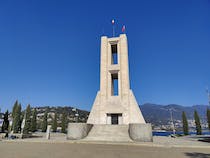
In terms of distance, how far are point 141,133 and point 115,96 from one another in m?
10.9

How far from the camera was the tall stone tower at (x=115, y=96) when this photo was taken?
25.2 meters

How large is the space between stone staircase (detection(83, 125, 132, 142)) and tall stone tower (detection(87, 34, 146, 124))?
4.79 meters

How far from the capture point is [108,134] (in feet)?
60.5

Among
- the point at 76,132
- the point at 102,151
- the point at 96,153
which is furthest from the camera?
the point at 76,132

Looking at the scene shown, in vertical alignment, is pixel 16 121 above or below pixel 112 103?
below

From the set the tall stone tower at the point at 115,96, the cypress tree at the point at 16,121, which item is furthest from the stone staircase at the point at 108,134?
the cypress tree at the point at 16,121

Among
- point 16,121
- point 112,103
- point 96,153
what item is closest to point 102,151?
point 96,153

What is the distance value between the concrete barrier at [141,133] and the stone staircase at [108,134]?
0.75 m

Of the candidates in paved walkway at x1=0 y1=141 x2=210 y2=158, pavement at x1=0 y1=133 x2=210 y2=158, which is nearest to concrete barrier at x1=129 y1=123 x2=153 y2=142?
pavement at x1=0 y1=133 x2=210 y2=158

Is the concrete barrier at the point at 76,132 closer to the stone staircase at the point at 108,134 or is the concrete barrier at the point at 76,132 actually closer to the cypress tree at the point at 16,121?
the stone staircase at the point at 108,134

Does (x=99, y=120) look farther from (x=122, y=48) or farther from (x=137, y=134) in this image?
(x=122, y=48)

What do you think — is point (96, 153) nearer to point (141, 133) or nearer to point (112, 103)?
point (141, 133)

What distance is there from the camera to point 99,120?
25250mm

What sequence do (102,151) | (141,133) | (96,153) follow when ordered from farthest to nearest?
(141,133) → (102,151) → (96,153)
